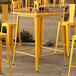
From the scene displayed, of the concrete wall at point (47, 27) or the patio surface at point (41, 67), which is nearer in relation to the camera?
the patio surface at point (41, 67)

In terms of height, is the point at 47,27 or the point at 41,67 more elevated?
the point at 47,27

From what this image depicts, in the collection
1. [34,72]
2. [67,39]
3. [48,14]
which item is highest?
[48,14]

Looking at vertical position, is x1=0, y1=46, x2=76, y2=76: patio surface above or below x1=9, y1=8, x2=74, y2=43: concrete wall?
below

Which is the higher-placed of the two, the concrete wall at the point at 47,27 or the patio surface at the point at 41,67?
the concrete wall at the point at 47,27

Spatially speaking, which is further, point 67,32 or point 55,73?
point 67,32

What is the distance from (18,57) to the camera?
508 cm

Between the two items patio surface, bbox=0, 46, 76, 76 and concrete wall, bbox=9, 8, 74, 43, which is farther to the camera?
concrete wall, bbox=9, 8, 74, 43

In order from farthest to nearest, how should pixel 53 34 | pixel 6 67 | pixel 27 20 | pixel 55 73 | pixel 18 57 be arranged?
pixel 27 20
pixel 53 34
pixel 18 57
pixel 6 67
pixel 55 73

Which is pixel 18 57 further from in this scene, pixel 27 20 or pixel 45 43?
pixel 27 20

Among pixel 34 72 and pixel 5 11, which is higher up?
pixel 5 11

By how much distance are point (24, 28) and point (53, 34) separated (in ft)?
2.96

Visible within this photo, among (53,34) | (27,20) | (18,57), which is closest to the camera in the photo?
(18,57)

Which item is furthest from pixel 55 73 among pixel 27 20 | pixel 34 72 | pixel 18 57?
pixel 27 20

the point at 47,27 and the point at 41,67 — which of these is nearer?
the point at 41,67
